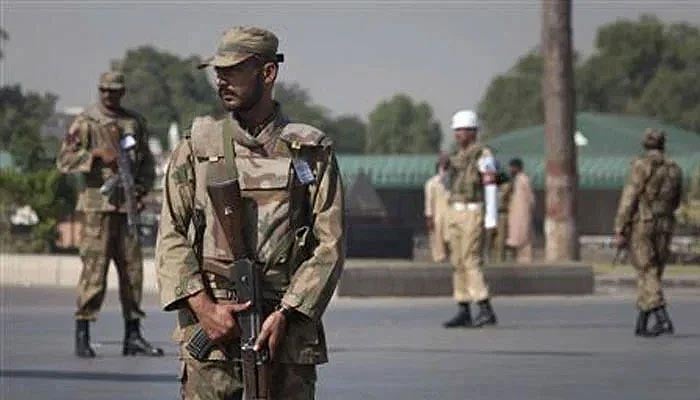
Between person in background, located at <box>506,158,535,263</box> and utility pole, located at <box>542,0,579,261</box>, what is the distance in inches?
13.8

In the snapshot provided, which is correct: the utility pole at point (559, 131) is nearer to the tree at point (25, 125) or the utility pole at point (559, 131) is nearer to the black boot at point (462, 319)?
the tree at point (25, 125)

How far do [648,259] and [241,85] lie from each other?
10.1 metres

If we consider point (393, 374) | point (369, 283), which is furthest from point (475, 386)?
point (369, 283)

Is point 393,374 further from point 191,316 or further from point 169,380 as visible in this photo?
point 191,316

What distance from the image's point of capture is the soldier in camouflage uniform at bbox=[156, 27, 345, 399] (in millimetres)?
6883

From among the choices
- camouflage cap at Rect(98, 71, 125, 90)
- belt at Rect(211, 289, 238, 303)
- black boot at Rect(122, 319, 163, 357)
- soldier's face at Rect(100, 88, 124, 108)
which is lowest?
black boot at Rect(122, 319, 163, 357)

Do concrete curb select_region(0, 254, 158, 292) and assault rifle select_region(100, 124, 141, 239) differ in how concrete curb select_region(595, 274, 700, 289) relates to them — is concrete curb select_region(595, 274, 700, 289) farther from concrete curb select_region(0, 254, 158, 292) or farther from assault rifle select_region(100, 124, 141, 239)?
assault rifle select_region(100, 124, 141, 239)

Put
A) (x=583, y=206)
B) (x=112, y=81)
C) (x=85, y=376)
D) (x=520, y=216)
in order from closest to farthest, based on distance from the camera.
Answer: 1. (x=85, y=376)
2. (x=112, y=81)
3. (x=520, y=216)
4. (x=583, y=206)

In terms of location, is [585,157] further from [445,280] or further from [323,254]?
[323,254]

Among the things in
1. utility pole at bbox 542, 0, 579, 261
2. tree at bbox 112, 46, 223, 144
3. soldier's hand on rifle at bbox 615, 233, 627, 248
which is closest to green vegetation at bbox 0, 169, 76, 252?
utility pole at bbox 542, 0, 579, 261

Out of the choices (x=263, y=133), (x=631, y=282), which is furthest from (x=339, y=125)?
(x=263, y=133)

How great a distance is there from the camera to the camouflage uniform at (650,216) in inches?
648

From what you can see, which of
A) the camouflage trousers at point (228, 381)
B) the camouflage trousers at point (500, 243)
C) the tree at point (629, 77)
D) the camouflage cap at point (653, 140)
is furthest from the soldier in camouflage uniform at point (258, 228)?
the tree at point (629, 77)

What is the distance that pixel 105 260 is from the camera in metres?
13.9
